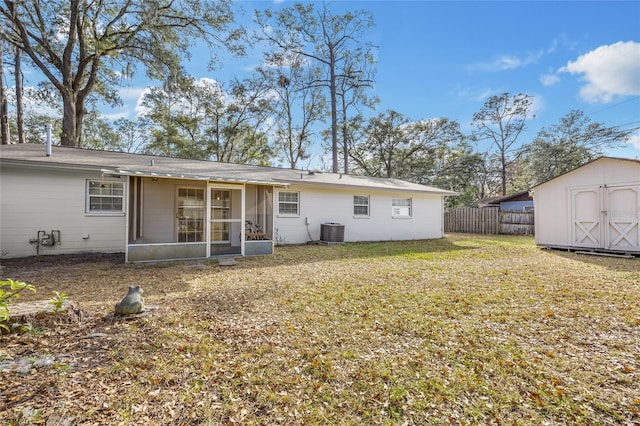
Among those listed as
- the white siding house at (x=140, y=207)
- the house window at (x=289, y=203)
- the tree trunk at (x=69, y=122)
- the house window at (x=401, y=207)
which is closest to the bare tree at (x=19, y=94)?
the tree trunk at (x=69, y=122)

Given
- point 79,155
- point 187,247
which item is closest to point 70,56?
point 79,155

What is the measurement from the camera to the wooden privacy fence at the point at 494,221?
1689 centimetres

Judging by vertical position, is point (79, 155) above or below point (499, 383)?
above

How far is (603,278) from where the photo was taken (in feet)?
20.1

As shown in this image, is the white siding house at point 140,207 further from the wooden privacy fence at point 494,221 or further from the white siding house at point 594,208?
the wooden privacy fence at point 494,221

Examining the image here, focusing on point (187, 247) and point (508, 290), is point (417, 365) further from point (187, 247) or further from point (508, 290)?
point (187, 247)

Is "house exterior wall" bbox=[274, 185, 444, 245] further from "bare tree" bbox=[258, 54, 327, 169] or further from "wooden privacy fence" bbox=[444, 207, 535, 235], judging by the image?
"bare tree" bbox=[258, 54, 327, 169]

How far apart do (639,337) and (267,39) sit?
2268 centimetres

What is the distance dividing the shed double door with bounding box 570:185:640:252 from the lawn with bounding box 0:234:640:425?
4977 mm

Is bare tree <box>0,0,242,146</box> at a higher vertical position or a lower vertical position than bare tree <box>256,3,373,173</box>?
lower

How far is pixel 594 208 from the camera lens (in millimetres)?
9531

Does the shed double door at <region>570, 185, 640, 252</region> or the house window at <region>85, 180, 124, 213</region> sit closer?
the house window at <region>85, 180, 124, 213</region>

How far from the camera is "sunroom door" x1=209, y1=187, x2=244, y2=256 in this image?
31.9 ft

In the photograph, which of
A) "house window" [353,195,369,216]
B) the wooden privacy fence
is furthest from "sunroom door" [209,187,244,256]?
the wooden privacy fence
